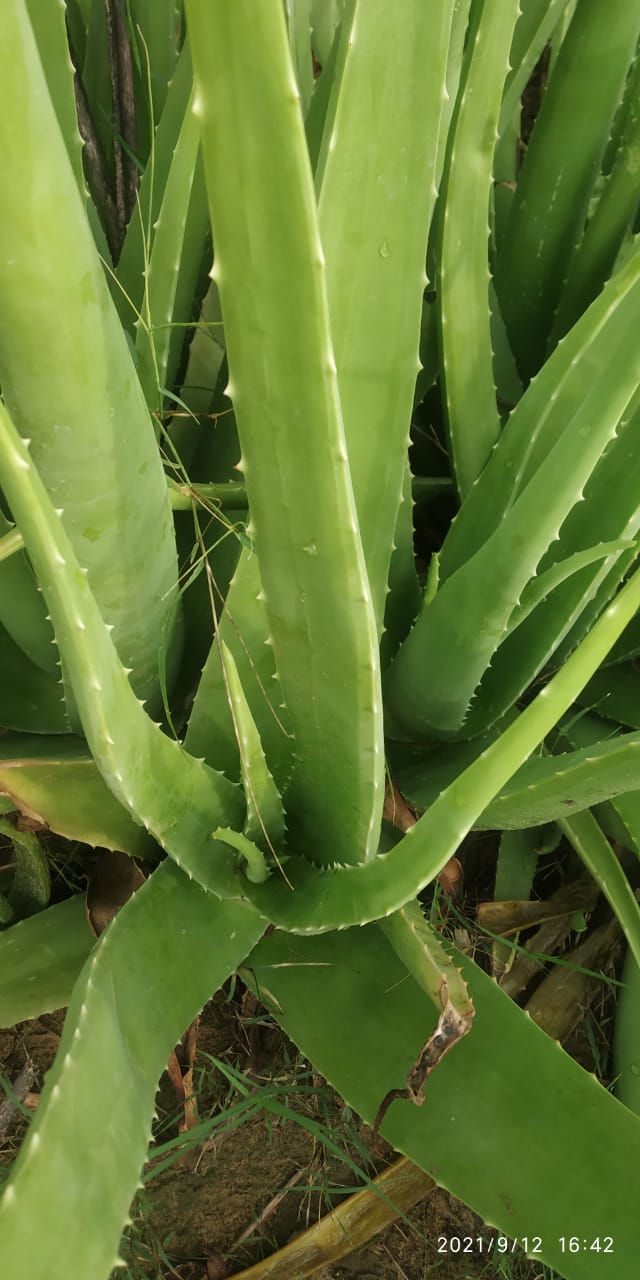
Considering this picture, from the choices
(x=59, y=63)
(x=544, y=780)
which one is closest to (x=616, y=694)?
(x=544, y=780)

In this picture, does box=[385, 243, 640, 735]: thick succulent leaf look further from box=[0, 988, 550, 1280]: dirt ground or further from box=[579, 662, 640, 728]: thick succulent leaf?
Answer: box=[0, 988, 550, 1280]: dirt ground

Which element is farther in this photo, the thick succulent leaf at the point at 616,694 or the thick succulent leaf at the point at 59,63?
the thick succulent leaf at the point at 616,694

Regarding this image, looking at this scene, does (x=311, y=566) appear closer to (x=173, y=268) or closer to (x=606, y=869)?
(x=173, y=268)

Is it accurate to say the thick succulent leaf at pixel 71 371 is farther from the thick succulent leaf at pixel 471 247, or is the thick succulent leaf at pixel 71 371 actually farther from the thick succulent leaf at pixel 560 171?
the thick succulent leaf at pixel 560 171

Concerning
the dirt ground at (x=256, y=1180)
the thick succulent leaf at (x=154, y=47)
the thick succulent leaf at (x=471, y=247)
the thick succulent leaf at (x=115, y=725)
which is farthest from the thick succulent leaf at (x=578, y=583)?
the thick succulent leaf at (x=154, y=47)

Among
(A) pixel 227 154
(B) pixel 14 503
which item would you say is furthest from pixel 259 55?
(B) pixel 14 503

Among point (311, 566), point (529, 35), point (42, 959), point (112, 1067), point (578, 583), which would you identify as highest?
point (529, 35)

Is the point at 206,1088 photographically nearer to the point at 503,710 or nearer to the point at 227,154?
the point at 503,710
